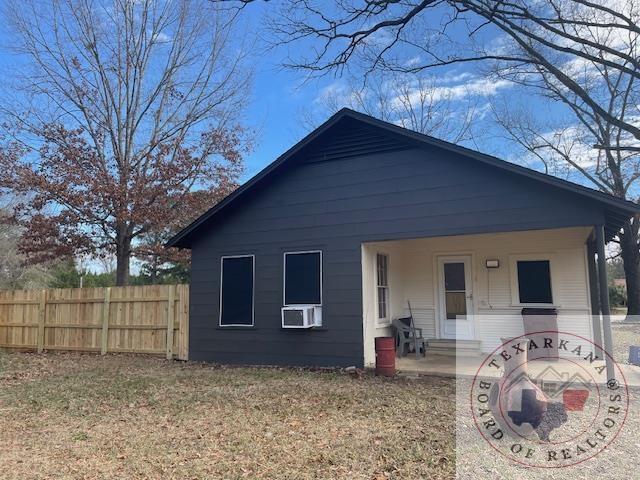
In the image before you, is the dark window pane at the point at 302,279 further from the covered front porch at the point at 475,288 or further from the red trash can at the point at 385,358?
the red trash can at the point at 385,358

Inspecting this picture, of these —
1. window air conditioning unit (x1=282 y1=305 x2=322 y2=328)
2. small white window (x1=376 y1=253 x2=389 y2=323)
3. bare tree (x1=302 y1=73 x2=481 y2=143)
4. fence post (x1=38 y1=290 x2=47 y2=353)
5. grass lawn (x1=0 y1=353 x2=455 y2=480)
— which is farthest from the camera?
bare tree (x1=302 y1=73 x2=481 y2=143)

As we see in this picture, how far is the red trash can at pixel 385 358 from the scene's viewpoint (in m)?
7.10

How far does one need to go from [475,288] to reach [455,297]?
449 millimetres

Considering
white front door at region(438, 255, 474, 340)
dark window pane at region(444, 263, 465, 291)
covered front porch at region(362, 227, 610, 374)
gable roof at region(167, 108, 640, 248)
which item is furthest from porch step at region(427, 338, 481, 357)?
gable roof at region(167, 108, 640, 248)

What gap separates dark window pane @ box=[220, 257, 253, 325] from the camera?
8719 mm

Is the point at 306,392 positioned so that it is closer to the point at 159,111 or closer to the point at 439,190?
the point at 439,190

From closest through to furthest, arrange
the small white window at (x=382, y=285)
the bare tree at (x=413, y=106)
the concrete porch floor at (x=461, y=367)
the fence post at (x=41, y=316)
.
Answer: the concrete porch floor at (x=461, y=367) → the small white window at (x=382, y=285) → the fence post at (x=41, y=316) → the bare tree at (x=413, y=106)

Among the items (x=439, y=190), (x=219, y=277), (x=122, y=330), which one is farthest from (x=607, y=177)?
(x=122, y=330)

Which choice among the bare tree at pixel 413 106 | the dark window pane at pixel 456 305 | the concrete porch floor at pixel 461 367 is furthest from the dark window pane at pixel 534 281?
the bare tree at pixel 413 106

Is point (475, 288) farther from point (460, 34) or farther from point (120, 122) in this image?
point (120, 122)

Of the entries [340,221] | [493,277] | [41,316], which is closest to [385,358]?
[340,221]

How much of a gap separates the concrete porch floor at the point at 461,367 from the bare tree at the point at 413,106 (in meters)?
14.0

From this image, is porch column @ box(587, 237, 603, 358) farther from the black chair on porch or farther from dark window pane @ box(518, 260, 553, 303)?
the black chair on porch

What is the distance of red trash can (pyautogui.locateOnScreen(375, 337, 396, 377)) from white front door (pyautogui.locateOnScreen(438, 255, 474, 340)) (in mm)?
2452
